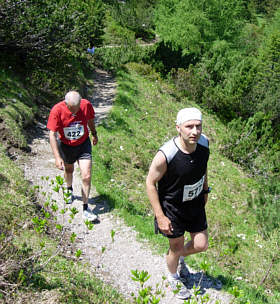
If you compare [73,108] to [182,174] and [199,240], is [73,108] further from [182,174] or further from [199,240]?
[199,240]

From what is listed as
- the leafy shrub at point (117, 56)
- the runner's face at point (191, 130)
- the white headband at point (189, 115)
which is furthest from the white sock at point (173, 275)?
the leafy shrub at point (117, 56)

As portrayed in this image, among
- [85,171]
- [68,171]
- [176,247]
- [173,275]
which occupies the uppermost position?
[176,247]

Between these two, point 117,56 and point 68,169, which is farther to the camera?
point 117,56

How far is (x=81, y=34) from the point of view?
11453 mm

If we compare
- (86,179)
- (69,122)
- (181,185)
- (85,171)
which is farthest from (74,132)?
(181,185)

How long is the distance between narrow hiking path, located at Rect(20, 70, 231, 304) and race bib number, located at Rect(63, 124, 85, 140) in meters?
1.24

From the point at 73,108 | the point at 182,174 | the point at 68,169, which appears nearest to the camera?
the point at 182,174

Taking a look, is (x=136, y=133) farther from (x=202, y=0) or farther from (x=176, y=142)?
(x=202, y=0)

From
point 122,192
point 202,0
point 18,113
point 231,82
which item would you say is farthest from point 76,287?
point 202,0

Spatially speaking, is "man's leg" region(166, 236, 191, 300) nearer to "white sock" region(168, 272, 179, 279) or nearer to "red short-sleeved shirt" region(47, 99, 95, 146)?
"white sock" region(168, 272, 179, 279)

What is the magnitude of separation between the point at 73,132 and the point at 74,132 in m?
0.01

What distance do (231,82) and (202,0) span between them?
29.3 ft

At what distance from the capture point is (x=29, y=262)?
3072 mm

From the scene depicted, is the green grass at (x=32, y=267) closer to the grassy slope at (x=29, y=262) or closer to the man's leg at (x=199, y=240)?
the grassy slope at (x=29, y=262)
